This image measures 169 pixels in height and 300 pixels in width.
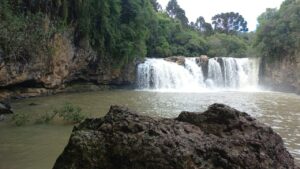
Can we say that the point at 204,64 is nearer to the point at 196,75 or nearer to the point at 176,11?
the point at 196,75

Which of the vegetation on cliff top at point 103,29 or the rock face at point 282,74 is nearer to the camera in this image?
the vegetation on cliff top at point 103,29

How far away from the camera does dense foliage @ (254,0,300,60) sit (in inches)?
1203

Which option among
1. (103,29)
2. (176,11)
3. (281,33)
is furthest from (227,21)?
(103,29)

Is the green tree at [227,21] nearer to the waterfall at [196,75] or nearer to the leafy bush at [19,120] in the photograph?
the waterfall at [196,75]

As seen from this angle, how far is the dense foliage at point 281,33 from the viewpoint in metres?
30.6

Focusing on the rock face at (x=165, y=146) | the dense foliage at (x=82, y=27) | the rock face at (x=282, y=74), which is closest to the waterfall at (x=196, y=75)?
the rock face at (x=282, y=74)

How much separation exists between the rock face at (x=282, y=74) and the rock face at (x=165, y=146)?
26.7 metres

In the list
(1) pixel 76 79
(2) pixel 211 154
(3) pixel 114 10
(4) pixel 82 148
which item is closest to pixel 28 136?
(4) pixel 82 148

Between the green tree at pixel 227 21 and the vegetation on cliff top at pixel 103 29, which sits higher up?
the green tree at pixel 227 21

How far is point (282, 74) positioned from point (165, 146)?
30.4m

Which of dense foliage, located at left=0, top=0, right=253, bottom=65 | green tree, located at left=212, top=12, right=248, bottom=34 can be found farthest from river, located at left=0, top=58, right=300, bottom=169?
green tree, located at left=212, top=12, right=248, bottom=34

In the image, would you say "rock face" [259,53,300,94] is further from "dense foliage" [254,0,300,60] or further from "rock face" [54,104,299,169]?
"rock face" [54,104,299,169]

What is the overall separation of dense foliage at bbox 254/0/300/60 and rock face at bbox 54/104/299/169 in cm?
2827

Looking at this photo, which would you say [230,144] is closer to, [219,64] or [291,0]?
[219,64]
